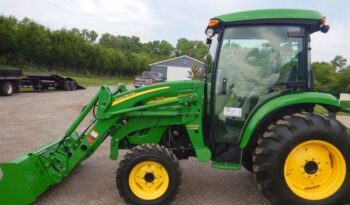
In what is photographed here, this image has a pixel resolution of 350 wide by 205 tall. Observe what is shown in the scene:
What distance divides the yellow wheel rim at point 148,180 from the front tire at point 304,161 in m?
1.16

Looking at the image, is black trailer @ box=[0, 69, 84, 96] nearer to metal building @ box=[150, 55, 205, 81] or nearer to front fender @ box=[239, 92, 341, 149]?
front fender @ box=[239, 92, 341, 149]

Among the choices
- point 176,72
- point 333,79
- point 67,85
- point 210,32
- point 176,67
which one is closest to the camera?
point 210,32

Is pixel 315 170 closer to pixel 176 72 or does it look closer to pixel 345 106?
pixel 345 106

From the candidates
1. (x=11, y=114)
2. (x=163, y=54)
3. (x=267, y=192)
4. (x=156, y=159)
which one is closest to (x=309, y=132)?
(x=267, y=192)

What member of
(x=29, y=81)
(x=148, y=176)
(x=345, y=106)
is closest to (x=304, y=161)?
(x=345, y=106)

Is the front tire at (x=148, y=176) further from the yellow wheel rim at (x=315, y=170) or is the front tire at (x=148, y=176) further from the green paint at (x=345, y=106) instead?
the green paint at (x=345, y=106)

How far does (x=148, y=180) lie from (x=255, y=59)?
2.07 meters

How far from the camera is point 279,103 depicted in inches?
165

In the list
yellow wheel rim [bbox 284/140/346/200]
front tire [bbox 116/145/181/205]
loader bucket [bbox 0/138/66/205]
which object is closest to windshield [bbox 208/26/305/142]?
yellow wheel rim [bbox 284/140/346/200]

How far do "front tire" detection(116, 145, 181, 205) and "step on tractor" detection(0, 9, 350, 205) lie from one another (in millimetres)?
13

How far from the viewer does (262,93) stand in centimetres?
445

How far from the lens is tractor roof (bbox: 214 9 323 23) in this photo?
13.9ft

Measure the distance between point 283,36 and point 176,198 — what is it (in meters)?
2.51

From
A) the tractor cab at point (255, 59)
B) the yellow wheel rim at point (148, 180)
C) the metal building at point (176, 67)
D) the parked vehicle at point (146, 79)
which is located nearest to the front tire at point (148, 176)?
the yellow wheel rim at point (148, 180)
